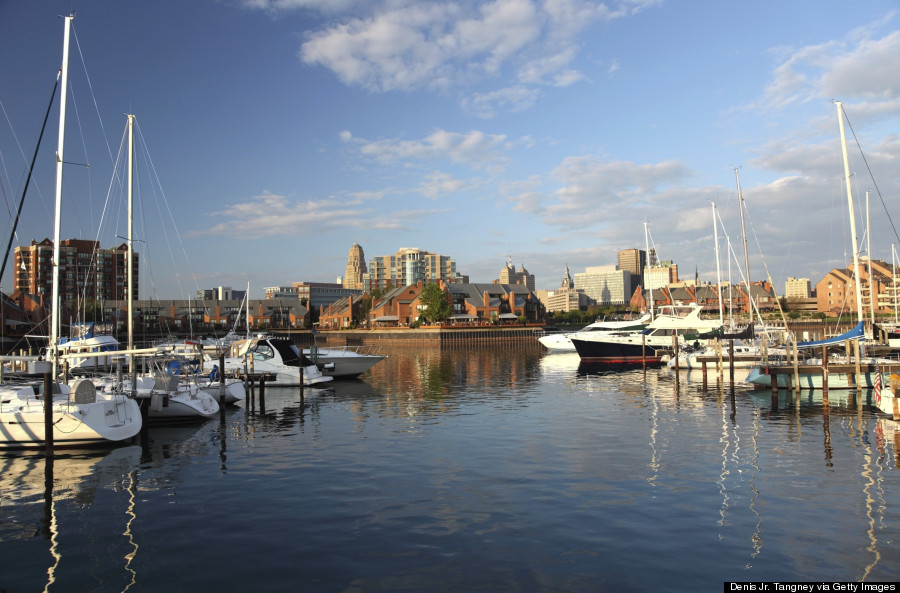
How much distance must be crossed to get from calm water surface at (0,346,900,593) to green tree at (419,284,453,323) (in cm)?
9211

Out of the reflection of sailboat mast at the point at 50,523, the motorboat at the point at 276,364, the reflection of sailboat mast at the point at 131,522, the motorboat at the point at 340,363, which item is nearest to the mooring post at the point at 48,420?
the reflection of sailboat mast at the point at 50,523

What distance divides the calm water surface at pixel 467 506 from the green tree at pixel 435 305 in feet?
302

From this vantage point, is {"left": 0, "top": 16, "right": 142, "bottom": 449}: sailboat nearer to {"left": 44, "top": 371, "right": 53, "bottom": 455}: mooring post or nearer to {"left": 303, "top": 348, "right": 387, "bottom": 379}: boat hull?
{"left": 44, "top": 371, "right": 53, "bottom": 455}: mooring post

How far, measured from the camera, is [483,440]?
2277 centimetres

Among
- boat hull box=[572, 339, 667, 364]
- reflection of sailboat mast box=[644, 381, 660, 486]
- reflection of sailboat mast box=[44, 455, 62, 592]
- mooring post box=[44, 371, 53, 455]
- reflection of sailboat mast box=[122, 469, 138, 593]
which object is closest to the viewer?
reflection of sailboat mast box=[122, 469, 138, 593]

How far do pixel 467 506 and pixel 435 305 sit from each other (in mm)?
105866

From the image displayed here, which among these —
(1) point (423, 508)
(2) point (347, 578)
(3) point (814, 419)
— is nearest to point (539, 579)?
(2) point (347, 578)

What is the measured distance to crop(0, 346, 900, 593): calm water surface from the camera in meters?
10.9

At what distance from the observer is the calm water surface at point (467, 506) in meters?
10.9

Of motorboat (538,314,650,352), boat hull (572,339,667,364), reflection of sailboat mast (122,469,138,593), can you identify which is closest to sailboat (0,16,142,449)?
reflection of sailboat mast (122,469,138,593)

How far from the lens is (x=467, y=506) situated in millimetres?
14617

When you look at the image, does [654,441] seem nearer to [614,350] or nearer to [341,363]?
[341,363]

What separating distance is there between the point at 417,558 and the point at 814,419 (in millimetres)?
22171

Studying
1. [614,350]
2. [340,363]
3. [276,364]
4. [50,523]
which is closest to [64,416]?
[50,523]
